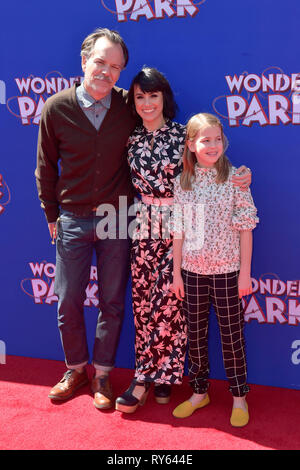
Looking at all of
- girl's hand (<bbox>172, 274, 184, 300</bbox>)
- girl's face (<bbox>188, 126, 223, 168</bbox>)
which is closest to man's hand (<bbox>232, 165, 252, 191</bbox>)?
girl's face (<bbox>188, 126, 223, 168</bbox>)

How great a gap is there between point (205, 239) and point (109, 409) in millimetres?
1003

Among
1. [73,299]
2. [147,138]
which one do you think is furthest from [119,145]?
[73,299]

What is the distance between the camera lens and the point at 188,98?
251 cm

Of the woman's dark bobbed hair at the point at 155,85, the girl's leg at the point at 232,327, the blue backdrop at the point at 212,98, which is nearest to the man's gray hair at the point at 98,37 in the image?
the woman's dark bobbed hair at the point at 155,85

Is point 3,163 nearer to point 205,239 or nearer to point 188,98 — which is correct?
point 188,98

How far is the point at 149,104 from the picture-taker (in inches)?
87.3

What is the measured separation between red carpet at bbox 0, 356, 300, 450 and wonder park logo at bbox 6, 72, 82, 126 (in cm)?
154

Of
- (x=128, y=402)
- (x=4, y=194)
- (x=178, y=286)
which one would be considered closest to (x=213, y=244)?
(x=178, y=286)

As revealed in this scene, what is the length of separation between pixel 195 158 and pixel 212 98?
0.43 metres

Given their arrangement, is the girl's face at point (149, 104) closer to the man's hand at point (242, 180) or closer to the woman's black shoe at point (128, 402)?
the man's hand at point (242, 180)

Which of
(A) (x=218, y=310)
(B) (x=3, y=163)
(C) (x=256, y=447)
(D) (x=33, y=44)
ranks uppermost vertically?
(D) (x=33, y=44)

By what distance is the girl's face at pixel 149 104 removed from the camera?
2225mm

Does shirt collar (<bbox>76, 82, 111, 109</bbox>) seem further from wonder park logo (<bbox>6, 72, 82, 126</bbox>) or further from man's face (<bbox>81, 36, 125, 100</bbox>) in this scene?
wonder park logo (<bbox>6, 72, 82, 126</bbox>)

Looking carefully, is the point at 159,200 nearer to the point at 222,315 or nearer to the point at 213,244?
the point at 213,244
